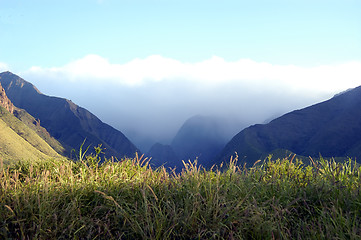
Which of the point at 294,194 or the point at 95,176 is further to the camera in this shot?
the point at 95,176

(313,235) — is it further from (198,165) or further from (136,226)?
(198,165)

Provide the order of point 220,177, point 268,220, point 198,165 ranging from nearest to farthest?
1. point 268,220
2. point 220,177
3. point 198,165

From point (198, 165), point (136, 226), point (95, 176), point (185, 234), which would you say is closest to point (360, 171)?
point (198, 165)

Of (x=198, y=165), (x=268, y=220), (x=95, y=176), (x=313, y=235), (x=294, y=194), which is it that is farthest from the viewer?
(x=198, y=165)

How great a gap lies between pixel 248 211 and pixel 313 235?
3.26 ft

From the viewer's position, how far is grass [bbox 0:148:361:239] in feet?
15.4

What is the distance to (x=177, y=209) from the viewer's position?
502 cm

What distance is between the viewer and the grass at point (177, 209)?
468 cm

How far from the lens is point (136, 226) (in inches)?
186

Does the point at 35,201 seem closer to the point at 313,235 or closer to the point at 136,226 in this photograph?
the point at 136,226

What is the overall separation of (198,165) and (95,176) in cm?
240

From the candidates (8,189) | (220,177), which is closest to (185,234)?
(220,177)

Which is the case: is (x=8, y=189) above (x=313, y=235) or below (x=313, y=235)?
above

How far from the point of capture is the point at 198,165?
727 centimetres
